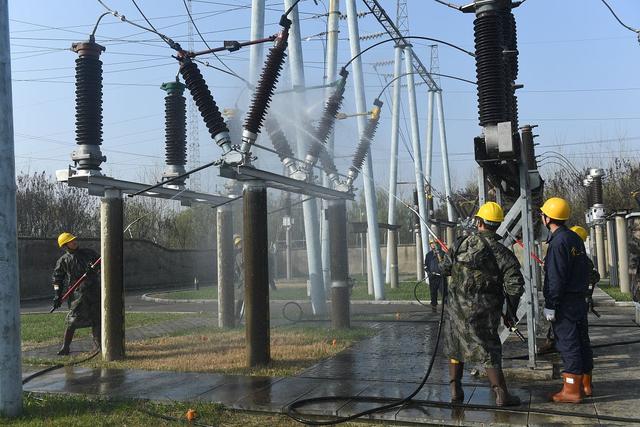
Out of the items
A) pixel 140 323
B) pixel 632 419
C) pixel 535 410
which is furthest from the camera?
pixel 140 323

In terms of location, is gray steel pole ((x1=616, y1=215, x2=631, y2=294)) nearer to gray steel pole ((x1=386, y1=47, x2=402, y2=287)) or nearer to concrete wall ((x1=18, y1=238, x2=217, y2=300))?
gray steel pole ((x1=386, y1=47, x2=402, y2=287))

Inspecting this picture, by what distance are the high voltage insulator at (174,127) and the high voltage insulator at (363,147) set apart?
3.47 metres

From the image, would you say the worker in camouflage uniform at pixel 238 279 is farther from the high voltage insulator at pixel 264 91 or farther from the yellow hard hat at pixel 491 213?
the yellow hard hat at pixel 491 213

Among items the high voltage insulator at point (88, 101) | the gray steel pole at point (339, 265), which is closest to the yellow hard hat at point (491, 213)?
the gray steel pole at point (339, 265)

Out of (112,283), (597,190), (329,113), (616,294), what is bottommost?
(616,294)

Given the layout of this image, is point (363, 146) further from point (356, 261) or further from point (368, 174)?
point (356, 261)

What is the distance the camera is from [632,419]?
19.3 ft

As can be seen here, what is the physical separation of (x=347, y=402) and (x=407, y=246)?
126 feet

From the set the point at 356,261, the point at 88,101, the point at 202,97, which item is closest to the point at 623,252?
the point at 202,97

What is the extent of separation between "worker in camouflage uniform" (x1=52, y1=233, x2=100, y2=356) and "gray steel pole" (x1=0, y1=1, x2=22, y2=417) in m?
4.13

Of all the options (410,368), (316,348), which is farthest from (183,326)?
(410,368)

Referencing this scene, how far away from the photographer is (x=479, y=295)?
6.58 meters

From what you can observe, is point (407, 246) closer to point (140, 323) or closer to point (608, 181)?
point (608, 181)

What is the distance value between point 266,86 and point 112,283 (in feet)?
13.3
